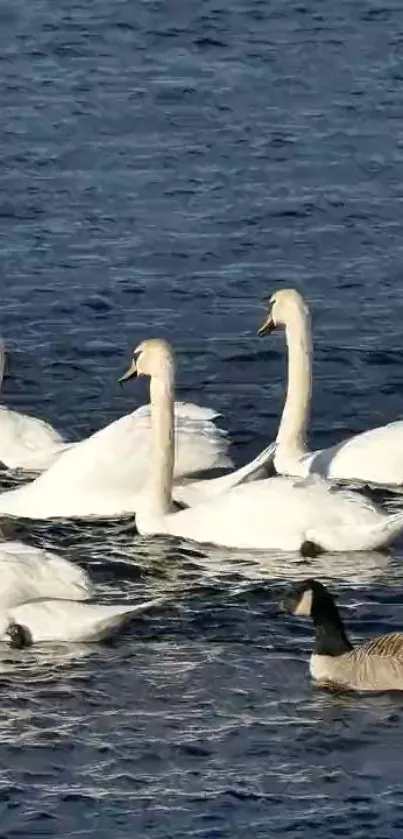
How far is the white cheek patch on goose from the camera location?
1428cm

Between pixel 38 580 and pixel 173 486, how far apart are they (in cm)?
312

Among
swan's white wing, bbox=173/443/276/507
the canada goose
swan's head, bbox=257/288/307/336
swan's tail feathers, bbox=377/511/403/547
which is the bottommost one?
the canada goose

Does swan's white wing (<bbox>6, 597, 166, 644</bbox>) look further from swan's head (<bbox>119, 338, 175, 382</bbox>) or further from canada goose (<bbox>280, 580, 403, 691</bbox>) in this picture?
swan's head (<bbox>119, 338, 175, 382</bbox>)

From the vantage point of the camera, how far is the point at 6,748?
13109 millimetres

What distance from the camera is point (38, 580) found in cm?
1466

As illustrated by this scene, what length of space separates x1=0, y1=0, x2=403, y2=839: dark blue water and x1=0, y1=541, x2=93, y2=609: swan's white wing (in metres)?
0.37

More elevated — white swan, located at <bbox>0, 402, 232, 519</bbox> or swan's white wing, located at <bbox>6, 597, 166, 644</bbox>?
white swan, located at <bbox>0, 402, 232, 519</bbox>

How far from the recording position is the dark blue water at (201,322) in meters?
12.7

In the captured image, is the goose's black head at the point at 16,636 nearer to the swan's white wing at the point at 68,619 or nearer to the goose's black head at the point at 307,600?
the swan's white wing at the point at 68,619

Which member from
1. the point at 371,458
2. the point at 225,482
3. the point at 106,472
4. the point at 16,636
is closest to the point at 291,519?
the point at 225,482

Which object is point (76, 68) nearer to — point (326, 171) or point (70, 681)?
point (326, 171)

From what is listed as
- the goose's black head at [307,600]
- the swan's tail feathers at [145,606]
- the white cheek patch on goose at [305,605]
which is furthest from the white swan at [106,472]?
the white cheek patch on goose at [305,605]

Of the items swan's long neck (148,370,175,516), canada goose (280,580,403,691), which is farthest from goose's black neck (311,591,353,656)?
swan's long neck (148,370,175,516)

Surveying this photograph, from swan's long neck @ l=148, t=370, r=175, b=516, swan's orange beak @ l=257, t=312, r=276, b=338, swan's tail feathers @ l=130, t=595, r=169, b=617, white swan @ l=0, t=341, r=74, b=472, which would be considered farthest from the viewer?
swan's orange beak @ l=257, t=312, r=276, b=338
